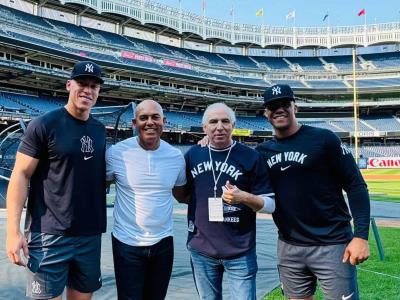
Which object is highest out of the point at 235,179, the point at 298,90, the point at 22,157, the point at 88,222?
the point at 298,90

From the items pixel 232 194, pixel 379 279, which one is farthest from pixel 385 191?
pixel 232 194

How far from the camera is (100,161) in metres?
3.27

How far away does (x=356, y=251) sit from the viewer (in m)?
3.01

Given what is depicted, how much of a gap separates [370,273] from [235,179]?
170 inches

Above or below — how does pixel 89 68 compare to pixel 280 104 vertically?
above

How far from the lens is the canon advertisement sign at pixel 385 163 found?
4721 cm

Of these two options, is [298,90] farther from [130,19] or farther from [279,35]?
[130,19]

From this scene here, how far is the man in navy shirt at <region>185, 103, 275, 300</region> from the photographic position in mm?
3150

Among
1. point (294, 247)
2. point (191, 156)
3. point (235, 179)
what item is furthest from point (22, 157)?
point (294, 247)

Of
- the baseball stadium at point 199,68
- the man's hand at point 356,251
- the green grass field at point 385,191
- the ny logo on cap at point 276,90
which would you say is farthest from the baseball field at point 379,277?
the green grass field at point 385,191

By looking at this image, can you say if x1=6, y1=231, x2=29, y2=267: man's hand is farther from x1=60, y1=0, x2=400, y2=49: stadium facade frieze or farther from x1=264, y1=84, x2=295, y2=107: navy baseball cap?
x1=60, y1=0, x2=400, y2=49: stadium facade frieze

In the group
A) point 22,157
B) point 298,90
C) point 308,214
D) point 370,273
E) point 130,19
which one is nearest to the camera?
point 22,157

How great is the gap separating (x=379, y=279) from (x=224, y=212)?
4035mm

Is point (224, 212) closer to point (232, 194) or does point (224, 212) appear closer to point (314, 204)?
point (232, 194)
